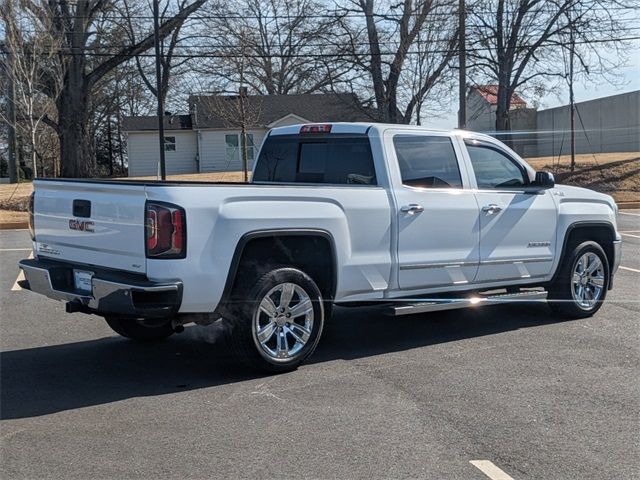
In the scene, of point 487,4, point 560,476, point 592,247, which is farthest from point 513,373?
point 487,4

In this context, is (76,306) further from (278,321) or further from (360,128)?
(360,128)

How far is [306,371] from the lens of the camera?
20.1 ft

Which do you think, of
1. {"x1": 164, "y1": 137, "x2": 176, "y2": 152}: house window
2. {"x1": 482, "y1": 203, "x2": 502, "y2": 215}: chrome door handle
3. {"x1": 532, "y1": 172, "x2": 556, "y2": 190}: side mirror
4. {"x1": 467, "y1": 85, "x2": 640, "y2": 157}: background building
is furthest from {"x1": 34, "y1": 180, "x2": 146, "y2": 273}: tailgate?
{"x1": 467, "y1": 85, "x2": 640, "y2": 157}: background building

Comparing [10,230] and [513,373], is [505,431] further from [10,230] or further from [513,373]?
[10,230]

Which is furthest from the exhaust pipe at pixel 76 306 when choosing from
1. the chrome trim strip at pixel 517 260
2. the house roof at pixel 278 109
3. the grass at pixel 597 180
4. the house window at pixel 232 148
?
the house window at pixel 232 148

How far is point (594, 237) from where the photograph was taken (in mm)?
8422

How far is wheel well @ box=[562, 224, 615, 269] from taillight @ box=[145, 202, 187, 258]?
4.52 metres

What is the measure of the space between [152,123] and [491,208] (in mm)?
39736

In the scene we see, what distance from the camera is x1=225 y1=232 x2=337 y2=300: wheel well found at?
5757 millimetres

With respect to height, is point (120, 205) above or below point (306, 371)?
above

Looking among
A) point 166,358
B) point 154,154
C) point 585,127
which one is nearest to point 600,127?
point 585,127

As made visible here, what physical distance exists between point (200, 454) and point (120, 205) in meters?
2.02

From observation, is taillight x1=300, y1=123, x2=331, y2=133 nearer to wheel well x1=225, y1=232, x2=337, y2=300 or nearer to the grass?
wheel well x1=225, y1=232, x2=337, y2=300

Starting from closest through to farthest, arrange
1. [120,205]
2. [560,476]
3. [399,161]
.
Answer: [560,476] < [120,205] < [399,161]
